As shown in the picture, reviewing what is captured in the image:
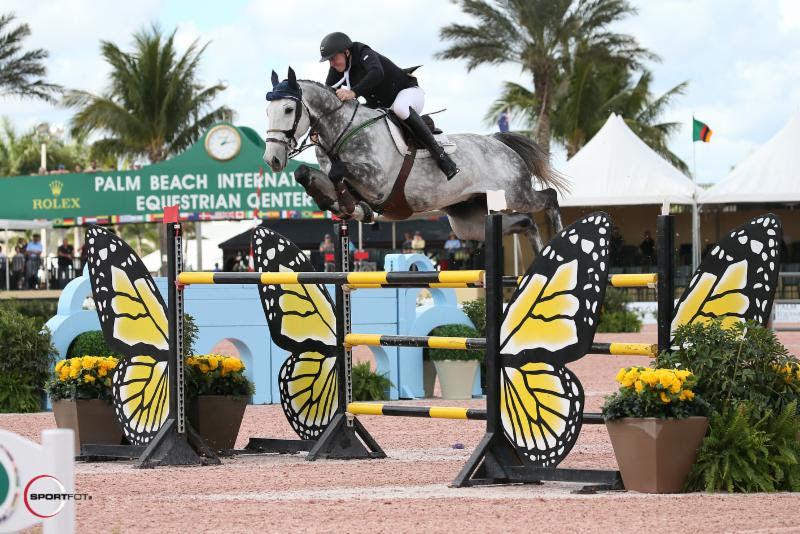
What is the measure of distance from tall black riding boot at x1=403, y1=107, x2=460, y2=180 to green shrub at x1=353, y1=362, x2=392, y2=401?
4301 mm

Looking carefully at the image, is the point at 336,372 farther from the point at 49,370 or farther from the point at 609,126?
the point at 609,126

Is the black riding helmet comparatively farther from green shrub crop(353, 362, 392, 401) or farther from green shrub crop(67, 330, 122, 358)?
green shrub crop(353, 362, 392, 401)

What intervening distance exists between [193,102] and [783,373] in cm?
3341

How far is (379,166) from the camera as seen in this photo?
6.88 metres

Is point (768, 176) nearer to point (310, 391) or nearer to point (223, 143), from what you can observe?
point (223, 143)

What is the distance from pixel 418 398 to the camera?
11648 mm

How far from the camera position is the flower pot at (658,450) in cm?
559

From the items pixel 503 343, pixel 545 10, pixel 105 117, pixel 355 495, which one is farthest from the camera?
pixel 105 117

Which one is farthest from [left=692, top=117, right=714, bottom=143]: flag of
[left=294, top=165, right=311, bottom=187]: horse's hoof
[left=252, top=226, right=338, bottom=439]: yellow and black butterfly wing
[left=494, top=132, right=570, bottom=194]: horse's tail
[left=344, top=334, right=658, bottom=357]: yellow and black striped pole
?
[left=294, top=165, right=311, bottom=187]: horse's hoof

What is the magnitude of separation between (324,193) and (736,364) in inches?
90.1

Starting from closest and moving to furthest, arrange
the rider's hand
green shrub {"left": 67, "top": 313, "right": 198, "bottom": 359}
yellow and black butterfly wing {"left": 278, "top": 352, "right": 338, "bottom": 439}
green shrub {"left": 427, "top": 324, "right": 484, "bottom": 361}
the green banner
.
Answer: the rider's hand, yellow and black butterfly wing {"left": 278, "top": 352, "right": 338, "bottom": 439}, green shrub {"left": 67, "top": 313, "right": 198, "bottom": 359}, green shrub {"left": 427, "top": 324, "right": 484, "bottom": 361}, the green banner

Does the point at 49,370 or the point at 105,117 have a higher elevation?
the point at 105,117

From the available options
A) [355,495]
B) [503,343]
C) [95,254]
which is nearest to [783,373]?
[503,343]

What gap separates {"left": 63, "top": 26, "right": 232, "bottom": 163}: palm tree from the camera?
36.5 metres
